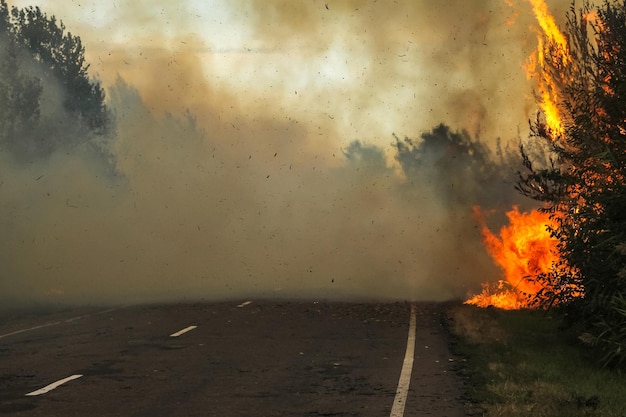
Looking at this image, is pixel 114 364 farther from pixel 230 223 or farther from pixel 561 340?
pixel 230 223

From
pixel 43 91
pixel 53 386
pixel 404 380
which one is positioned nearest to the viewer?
pixel 53 386

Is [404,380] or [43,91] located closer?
[404,380]

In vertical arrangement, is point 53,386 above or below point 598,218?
below

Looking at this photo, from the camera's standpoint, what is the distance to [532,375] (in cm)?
1359

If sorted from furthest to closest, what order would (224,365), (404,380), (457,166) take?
1. (457,166)
2. (224,365)
3. (404,380)

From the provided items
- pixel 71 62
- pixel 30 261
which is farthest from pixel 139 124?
pixel 30 261

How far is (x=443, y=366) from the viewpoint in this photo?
14.8 metres

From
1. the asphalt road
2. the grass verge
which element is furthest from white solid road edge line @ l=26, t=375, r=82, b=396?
the grass verge

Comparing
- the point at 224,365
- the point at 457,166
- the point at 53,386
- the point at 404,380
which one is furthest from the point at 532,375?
the point at 457,166

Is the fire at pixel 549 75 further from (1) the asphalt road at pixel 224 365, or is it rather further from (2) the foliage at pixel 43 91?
(2) the foliage at pixel 43 91

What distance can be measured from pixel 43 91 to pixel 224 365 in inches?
2201

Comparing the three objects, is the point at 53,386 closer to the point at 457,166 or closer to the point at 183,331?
the point at 183,331

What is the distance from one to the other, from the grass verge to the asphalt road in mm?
404

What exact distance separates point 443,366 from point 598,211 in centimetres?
343
